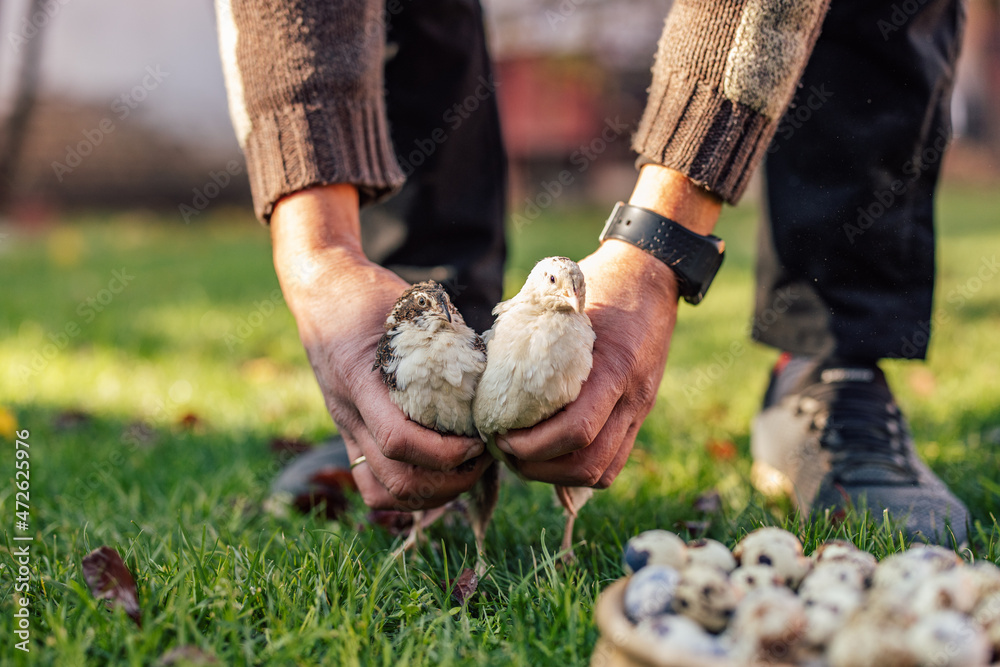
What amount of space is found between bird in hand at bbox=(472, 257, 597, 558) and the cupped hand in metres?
0.04

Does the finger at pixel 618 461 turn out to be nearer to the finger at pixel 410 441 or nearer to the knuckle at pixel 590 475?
the knuckle at pixel 590 475

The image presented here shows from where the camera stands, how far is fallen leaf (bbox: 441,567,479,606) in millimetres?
1558

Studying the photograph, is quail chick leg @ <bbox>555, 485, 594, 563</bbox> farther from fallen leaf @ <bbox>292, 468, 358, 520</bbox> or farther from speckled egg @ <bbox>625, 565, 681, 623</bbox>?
Result: fallen leaf @ <bbox>292, 468, 358, 520</bbox>

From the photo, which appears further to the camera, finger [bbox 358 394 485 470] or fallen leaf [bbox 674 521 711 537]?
fallen leaf [bbox 674 521 711 537]

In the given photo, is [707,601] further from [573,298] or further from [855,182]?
[855,182]

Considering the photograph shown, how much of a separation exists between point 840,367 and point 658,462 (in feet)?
2.10

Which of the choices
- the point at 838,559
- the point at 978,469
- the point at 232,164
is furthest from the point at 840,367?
the point at 232,164

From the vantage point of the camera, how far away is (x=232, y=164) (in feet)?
36.4

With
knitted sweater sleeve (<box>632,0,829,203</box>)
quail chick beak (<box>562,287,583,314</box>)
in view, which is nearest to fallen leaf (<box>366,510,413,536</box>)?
quail chick beak (<box>562,287,583,314</box>)

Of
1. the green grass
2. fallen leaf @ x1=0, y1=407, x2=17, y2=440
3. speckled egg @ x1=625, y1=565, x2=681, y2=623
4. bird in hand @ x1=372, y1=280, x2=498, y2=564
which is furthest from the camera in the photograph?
fallen leaf @ x1=0, y1=407, x2=17, y2=440

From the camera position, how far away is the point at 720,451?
259 cm

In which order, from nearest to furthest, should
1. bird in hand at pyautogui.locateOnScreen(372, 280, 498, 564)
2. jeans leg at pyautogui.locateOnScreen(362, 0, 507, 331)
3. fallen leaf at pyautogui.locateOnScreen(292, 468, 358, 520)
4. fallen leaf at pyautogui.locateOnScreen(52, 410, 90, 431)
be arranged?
1. bird in hand at pyautogui.locateOnScreen(372, 280, 498, 564)
2. fallen leaf at pyautogui.locateOnScreen(292, 468, 358, 520)
3. jeans leg at pyautogui.locateOnScreen(362, 0, 507, 331)
4. fallen leaf at pyautogui.locateOnScreen(52, 410, 90, 431)

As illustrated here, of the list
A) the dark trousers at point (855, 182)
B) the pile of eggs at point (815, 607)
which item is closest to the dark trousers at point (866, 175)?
the dark trousers at point (855, 182)

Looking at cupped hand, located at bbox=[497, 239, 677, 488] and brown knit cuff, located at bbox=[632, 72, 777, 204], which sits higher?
brown knit cuff, located at bbox=[632, 72, 777, 204]
